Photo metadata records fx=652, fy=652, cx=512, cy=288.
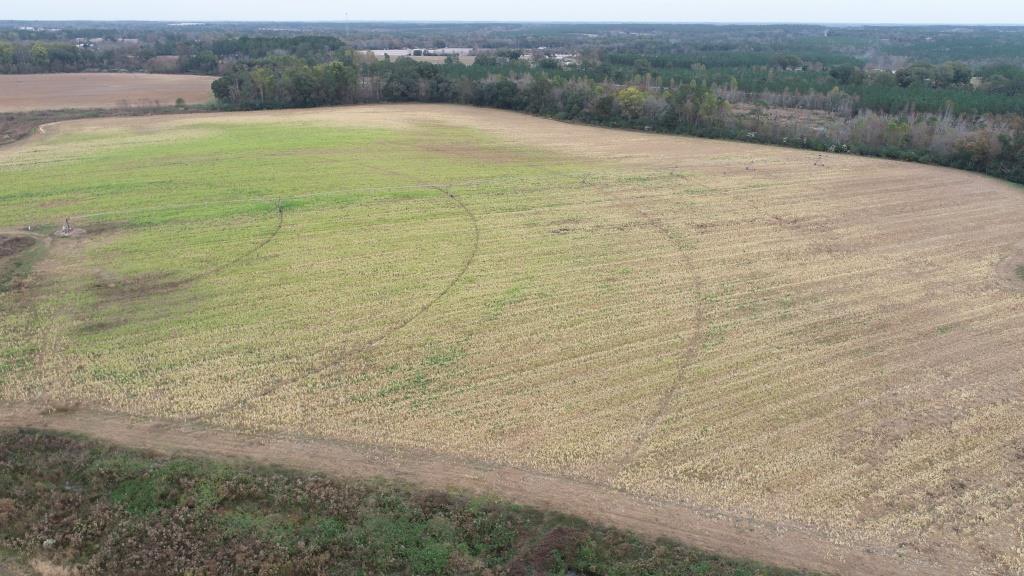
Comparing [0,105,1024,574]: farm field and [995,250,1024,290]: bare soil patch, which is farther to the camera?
[995,250,1024,290]: bare soil patch

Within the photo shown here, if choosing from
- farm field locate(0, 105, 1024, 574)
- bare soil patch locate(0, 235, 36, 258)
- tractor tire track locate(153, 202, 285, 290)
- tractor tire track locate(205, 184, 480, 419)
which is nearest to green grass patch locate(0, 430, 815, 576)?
farm field locate(0, 105, 1024, 574)

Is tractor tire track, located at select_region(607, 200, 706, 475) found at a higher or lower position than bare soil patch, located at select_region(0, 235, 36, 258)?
lower

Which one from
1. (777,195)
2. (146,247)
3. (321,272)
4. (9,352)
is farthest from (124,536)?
(777,195)

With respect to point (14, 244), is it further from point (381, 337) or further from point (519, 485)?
point (519, 485)

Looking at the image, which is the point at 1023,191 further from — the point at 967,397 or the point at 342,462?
the point at 342,462

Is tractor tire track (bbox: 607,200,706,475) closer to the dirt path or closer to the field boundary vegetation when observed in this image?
the dirt path

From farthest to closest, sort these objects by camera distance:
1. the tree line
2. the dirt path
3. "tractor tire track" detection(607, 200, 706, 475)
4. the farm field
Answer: the tree line
"tractor tire track" detection(607, 200, 706, 475)
the farm field
the dirt path

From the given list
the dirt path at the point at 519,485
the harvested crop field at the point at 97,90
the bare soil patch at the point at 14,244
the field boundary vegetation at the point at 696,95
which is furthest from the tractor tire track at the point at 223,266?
the harvested crop field at the point at 97,90
